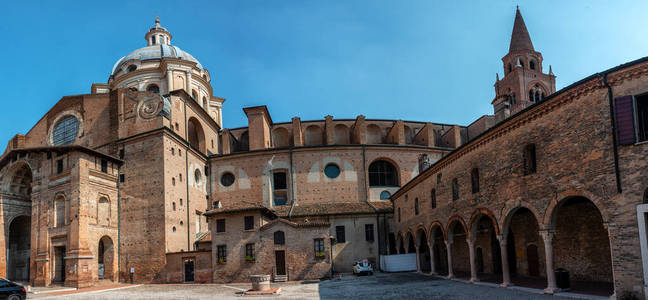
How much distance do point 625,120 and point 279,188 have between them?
93.5 feet

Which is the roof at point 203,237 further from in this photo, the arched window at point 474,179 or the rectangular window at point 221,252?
the arched window at point 474,179

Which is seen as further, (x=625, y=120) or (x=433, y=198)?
(x=433, y=198)

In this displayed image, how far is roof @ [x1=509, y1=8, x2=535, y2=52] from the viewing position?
50.4m

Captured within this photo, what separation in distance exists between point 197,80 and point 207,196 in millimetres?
12701

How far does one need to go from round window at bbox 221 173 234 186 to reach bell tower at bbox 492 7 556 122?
96.3 feet

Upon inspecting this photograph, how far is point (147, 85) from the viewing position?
137ft

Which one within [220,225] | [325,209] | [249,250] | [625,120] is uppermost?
[625,120]

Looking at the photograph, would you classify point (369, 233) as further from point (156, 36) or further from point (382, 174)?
point (156, 36)

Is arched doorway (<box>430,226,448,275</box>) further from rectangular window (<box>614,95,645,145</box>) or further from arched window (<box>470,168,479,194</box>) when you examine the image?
rectangular window (<box>614,95,645,145</box>)

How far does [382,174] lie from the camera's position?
1540 inches

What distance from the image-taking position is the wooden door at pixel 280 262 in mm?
27734

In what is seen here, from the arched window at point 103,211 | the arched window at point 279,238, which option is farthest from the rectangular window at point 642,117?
the arched window at point 103,211

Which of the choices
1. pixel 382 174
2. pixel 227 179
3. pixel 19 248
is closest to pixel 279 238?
pixel 227 179

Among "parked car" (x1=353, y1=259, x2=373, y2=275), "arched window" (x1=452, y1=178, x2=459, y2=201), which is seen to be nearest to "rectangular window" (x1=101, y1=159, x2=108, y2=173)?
"parked car" (x1=353, y1=259, x2=373, y2=275)
